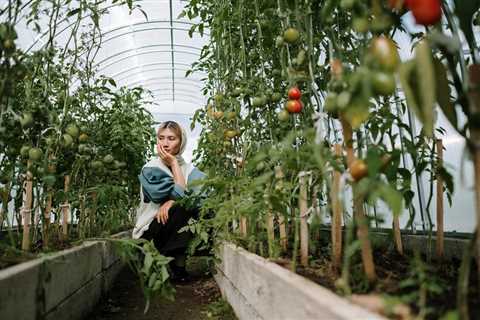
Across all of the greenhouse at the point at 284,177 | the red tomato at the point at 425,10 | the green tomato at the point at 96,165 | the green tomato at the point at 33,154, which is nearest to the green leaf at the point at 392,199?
the greenhouse at the point at 284,177

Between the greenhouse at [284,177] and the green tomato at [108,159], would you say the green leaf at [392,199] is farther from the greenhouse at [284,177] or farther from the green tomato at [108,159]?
the green tomato at [108,159]

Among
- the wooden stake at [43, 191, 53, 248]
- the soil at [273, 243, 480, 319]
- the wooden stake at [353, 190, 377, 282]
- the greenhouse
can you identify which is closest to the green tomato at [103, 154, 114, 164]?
the greenhouse

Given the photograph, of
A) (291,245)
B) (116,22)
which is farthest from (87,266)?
(116,22)

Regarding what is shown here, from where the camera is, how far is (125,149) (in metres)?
3.26

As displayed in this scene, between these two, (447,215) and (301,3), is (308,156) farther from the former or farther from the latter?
(447,215)

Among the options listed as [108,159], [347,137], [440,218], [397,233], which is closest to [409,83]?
[347,137]

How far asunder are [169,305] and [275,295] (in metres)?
1.22

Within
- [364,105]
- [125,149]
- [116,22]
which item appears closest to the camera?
[364,105]

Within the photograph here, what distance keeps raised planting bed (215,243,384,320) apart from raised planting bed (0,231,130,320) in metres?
0.60

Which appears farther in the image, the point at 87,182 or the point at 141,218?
the point at 141,218

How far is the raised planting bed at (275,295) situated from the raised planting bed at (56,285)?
60 cm

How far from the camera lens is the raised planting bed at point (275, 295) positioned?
0.66 m

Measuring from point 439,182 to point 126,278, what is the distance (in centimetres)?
219

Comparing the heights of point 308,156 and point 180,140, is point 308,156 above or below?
below
